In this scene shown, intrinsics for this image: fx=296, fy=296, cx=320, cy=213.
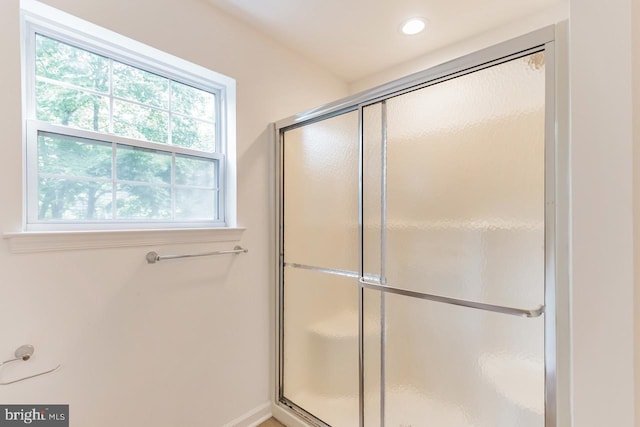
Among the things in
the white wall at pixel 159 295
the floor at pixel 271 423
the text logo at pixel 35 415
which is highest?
the white wall at pixel 159 295

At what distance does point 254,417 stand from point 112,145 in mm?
1719

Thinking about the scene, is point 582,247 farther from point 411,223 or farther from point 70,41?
point 70,41

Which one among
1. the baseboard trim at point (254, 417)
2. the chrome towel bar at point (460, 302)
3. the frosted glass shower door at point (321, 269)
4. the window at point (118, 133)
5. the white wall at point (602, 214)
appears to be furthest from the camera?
the baseboard trim at point (254, 417)

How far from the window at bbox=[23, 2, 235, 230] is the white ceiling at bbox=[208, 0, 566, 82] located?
1.51 ft

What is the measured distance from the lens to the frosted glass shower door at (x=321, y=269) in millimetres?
1602

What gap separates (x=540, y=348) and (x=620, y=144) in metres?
0.67

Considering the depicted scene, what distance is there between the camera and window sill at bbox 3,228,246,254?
108 cm

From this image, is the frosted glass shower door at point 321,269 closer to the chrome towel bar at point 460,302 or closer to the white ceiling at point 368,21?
the chrome towel bar at point 460,302

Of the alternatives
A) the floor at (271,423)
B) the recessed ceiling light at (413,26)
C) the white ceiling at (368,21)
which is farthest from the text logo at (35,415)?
the recessed ceiling light at (413,26)

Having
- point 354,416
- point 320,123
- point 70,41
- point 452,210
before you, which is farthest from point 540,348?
point 70,41

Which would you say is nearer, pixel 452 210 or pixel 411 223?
pixel 452 210

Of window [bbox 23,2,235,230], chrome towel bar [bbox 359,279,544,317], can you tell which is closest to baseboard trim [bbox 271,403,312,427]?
chrome towel bar [bbox 359,279,544,317]

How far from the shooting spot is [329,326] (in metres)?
1.75

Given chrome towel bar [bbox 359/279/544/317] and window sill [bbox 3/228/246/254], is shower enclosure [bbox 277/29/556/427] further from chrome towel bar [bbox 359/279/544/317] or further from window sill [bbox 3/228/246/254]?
window sill [bbox 3/228/246/254]
